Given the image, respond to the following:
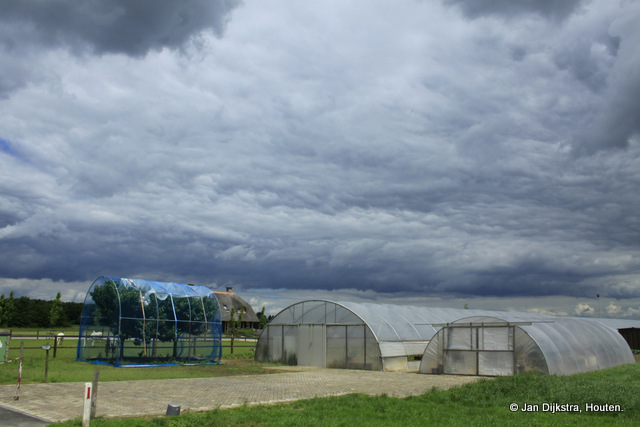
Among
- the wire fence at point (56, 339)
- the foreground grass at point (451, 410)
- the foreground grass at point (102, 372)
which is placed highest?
the foreground grass at point (451, 410)

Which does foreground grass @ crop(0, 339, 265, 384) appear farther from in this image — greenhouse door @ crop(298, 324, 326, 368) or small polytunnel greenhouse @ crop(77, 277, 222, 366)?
greenhouse door @ crop(298, 324, 326, 368)

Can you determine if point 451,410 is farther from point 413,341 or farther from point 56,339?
point 56,339

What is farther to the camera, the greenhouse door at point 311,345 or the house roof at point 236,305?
the house roof at point 236,305

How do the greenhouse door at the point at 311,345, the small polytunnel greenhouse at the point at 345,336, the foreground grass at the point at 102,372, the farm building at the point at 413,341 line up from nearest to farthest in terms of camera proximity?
the foreground grass at the point at 102,372 < the farm building at the point at 413,341 < the small polytunnel greenhouse at the point at 345,336 < the greenhouse door at the point at 311,345

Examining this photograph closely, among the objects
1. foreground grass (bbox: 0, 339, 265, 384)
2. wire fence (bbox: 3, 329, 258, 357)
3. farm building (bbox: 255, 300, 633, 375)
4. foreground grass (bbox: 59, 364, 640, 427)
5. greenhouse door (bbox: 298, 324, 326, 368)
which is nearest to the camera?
foreground grass (bbox: 59, 364, 640, 427)

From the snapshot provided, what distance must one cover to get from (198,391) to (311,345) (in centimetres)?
1456

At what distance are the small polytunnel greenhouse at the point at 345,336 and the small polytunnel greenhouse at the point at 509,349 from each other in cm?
345

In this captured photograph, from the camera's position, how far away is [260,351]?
34781mm

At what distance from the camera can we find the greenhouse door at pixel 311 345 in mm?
31188

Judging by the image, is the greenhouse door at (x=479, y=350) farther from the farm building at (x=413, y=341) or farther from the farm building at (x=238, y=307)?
the farm building at (x=238, y=307)

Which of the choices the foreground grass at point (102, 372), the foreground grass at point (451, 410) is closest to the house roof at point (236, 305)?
the foreground grass at point (102, 372)

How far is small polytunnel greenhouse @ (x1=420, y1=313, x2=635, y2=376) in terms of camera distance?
23.1 m

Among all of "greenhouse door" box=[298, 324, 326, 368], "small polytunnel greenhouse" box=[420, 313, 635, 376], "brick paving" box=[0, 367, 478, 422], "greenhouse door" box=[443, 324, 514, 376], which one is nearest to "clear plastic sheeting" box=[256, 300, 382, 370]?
"greenhouse door" box=[298, 324, 326, 368]

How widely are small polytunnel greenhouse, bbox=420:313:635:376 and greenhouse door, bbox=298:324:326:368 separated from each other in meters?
7.27
